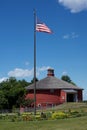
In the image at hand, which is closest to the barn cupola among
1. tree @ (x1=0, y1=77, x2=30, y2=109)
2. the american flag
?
tree @ (x1=0, y1=77, x2=30, y2=109)

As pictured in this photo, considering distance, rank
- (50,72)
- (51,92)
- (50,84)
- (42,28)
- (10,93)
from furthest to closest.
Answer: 1. (50,72)
2. (50,84)
3. (51,92)
4. (10,93)
5. (42,28)

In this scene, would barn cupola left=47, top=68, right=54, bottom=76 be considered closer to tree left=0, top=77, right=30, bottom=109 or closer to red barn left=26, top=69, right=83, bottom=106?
red barn left=26, top=69, right=83, bottom=106

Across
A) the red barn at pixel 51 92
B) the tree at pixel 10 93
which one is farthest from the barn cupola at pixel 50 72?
the tree at pixel 10 93

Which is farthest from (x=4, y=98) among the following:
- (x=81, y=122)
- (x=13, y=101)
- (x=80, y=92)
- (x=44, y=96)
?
(x=81, y=122)

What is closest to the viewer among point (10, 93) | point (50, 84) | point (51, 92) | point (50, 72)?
point (10, 93)

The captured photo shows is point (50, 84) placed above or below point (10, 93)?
above

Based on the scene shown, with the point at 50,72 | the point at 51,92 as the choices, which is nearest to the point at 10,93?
the point at 51,92

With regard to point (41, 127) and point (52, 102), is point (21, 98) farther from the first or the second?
point (41, 127)

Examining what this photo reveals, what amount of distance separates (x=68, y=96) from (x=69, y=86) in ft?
8.15

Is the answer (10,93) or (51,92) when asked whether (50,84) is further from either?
(10,93)

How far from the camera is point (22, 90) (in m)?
68.8

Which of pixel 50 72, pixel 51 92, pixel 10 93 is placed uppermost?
pixel 50 72

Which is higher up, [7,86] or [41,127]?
[7,86]

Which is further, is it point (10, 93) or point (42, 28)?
point (10, 93)
